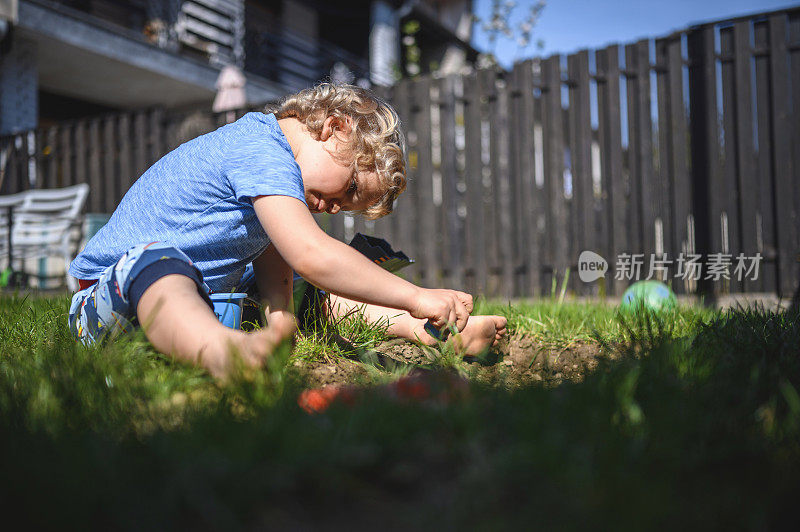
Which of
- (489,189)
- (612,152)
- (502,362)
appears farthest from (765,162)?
(502,362)

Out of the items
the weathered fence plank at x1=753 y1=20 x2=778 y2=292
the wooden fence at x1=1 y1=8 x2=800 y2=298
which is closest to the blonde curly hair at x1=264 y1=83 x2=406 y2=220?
the wooden fence at x1=1 y1=8 x2=800 y2=298

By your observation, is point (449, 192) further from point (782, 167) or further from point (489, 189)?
point (782, 167)

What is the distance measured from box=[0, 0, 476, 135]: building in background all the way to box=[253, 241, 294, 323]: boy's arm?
4653 millimetres

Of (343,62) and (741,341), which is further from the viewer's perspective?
(343,62)

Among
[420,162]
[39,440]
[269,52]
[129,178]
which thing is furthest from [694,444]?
[269,52]

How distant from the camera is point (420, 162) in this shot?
217 inches

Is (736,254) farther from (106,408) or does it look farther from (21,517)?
(21,517)

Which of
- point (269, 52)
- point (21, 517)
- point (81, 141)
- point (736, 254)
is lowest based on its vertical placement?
point (21, 517)

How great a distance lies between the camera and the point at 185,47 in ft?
38.4

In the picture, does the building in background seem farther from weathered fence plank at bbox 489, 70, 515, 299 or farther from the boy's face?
the boy's face

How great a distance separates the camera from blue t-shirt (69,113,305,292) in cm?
189

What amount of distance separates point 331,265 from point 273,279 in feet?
2.23

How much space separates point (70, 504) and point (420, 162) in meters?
4.96

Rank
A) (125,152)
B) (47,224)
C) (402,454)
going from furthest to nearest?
(125,152)
(47,224)
(402,454)
